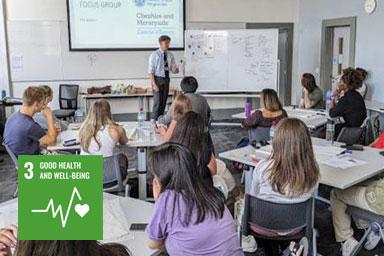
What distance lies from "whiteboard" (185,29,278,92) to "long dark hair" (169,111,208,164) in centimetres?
521

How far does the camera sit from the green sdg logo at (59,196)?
32.4 inches

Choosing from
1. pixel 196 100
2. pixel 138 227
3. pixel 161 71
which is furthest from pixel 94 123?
pixel 161 71

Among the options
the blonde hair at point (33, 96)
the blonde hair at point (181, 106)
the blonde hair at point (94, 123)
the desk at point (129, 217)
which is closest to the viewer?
the desk at point (129, 217)

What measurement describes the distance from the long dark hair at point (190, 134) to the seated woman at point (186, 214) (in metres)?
0.81

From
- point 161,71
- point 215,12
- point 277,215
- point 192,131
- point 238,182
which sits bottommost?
point 238,182

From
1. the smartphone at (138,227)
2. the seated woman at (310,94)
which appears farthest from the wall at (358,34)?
the smartphone at (138,227)

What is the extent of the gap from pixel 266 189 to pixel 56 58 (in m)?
6.04

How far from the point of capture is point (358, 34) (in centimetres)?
720

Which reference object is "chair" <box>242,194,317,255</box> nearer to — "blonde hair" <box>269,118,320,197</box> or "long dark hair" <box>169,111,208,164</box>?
"blonde hair" <box>269,118,320,197</box>

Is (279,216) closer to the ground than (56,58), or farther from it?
closer to the ground

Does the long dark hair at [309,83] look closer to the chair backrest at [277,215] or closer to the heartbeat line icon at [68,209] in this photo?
the chair backrest at [277,215]

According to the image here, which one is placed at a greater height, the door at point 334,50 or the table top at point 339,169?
the door at point 334,50

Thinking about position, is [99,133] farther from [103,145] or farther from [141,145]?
[141,145]

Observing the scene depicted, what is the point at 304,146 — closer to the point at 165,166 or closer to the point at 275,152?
the point at 275,152
